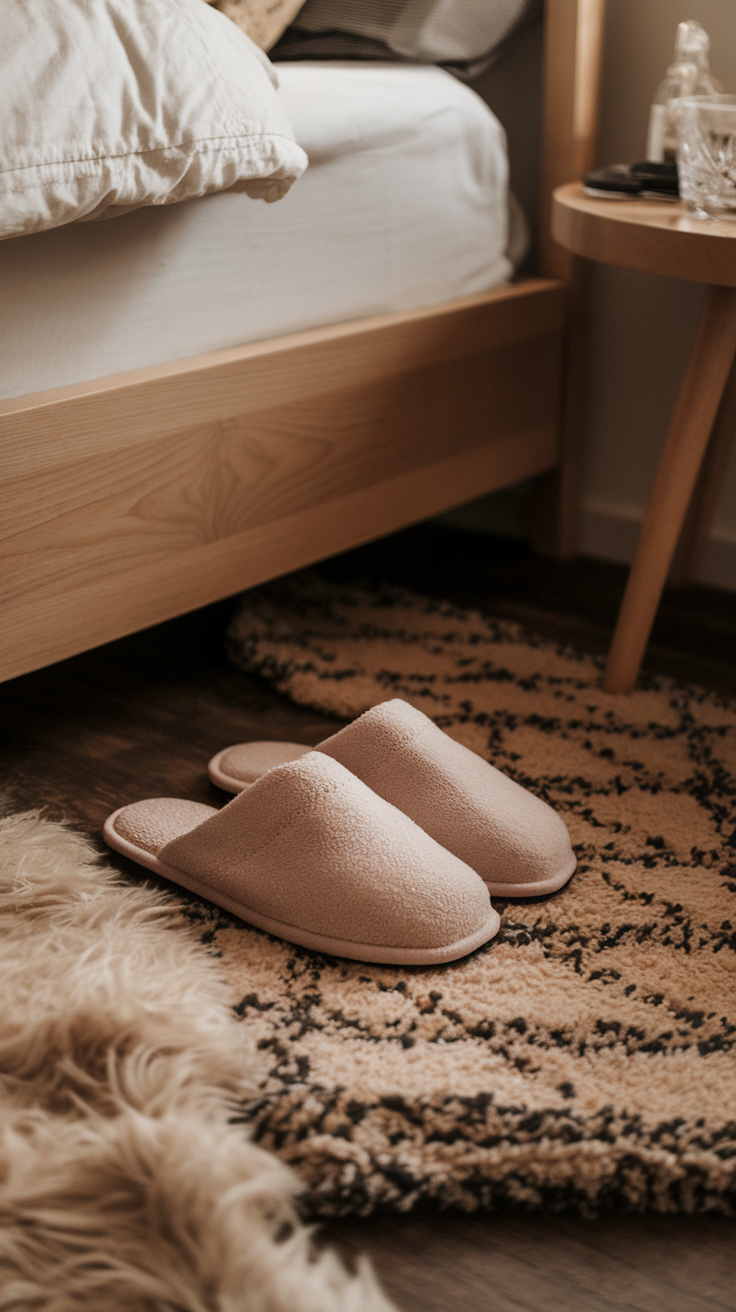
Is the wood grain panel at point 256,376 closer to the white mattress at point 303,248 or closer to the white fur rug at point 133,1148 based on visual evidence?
the white mattress at point 303,248

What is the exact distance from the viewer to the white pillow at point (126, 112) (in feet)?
2.45

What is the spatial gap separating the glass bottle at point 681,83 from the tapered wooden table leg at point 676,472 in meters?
0.28

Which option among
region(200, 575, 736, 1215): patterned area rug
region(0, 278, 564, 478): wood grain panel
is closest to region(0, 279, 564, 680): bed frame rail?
region(0, 278, 564, 478): wood grain panel

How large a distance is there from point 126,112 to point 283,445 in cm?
32

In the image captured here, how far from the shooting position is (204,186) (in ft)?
2.84

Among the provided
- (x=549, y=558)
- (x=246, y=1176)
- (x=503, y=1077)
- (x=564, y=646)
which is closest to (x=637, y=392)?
(x=549, y=558)

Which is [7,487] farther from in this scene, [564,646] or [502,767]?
[564,646]

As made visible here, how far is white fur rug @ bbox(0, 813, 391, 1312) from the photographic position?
49cm

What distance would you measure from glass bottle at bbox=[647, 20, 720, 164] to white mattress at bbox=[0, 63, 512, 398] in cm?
18

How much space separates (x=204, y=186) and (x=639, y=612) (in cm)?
54

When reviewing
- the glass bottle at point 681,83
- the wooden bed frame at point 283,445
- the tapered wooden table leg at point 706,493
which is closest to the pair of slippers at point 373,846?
the wooden bed frame at point 283,445

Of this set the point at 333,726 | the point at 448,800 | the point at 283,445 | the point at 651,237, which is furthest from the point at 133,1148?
the point at 651,237

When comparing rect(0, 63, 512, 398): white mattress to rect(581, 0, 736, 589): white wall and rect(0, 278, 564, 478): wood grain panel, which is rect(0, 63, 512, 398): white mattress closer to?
rect(0, 278, 564, 478): wood grain panel

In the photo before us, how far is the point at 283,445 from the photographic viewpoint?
3.39 ft
